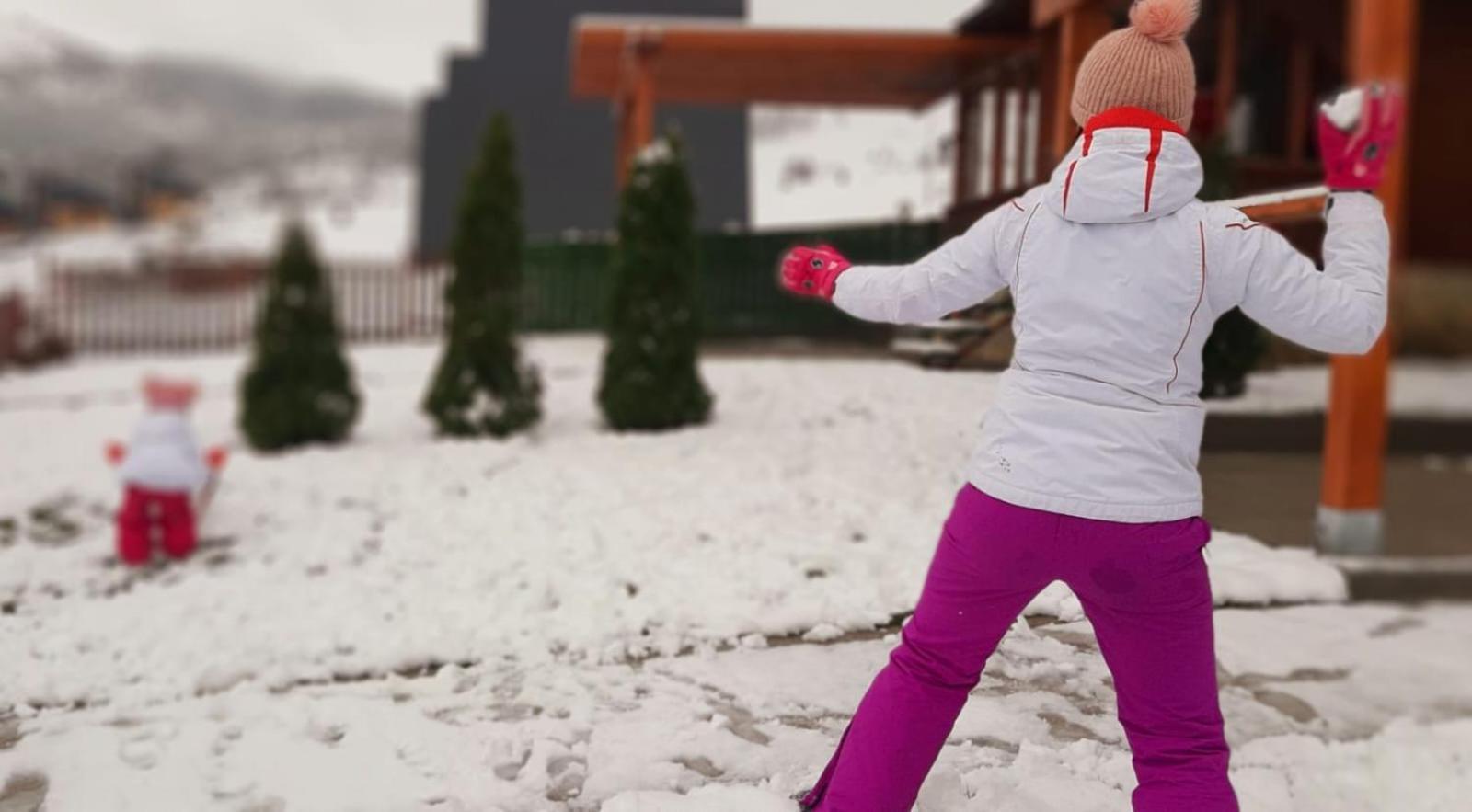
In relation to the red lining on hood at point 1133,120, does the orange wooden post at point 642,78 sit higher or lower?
higher

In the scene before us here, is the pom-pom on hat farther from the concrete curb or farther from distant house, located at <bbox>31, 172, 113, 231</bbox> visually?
distant house, located at <bbox>31, 172, 113, 231</bbox>

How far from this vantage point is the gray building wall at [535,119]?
1424 centimetres

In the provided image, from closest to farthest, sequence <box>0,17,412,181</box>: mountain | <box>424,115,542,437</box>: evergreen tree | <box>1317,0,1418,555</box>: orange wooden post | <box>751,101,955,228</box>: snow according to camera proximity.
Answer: <box>751,101,955,228</box>: snow → <box>1317,0,1418,555</box>: orange wooden post → <box>424,115,542,437</box>: evergreen tree → <box>0,17,412,181</box>: mountain

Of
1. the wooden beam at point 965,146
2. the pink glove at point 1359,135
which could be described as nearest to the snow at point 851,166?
the wooden beam at point 965,146

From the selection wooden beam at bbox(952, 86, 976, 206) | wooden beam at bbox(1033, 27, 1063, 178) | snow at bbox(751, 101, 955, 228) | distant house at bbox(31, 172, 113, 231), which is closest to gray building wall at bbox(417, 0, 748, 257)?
snow at bbox(751, 101, 955, 228)

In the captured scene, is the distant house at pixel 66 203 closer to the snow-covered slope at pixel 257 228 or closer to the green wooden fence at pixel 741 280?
the snow-covered slope at pixel 257 228

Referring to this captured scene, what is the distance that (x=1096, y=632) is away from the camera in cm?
147

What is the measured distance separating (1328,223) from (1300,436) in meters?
1.08

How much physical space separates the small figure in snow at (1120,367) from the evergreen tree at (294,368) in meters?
5.76

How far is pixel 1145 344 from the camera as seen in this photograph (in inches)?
51.6

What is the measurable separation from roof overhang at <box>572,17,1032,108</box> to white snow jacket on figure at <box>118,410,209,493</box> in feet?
12.2

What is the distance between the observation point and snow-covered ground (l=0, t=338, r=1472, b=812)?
1812mm

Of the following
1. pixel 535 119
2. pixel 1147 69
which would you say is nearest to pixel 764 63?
pixel 1147 69

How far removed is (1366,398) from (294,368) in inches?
237
